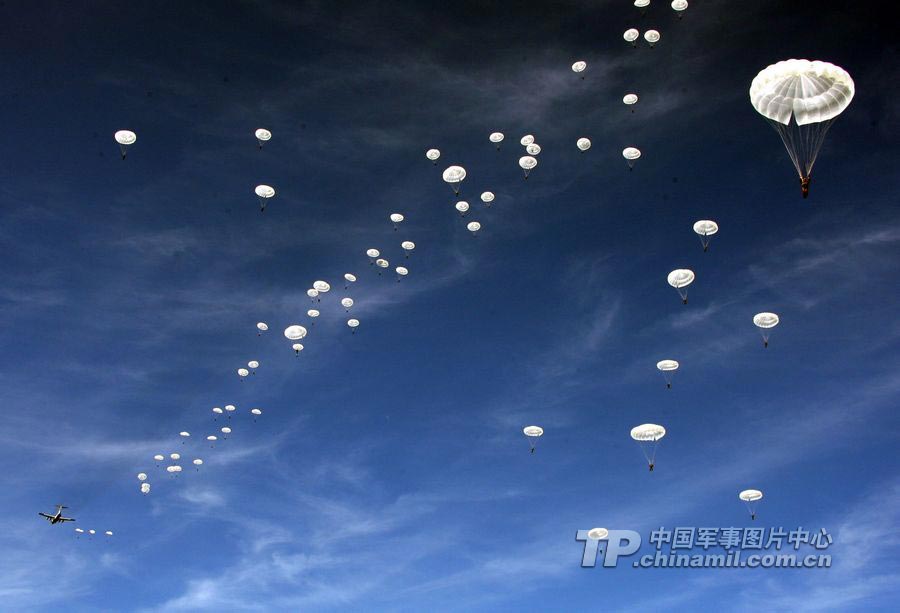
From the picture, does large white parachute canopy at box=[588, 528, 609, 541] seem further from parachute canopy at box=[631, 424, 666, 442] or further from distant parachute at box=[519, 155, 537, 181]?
distant parachute at box=[519, 155, 537, 181]

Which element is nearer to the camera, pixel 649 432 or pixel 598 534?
pixel 649 432

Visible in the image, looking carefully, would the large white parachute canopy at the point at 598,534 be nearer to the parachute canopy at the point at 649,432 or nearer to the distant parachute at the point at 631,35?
the parachute canopy at the point at 649,432

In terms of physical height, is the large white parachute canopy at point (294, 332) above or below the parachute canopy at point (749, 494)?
above

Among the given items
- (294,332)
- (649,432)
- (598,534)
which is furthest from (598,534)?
(294,332)

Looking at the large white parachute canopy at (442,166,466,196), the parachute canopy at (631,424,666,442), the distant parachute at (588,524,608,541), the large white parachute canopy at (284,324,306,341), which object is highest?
the large white parachute canopy at (442,166,466,196)

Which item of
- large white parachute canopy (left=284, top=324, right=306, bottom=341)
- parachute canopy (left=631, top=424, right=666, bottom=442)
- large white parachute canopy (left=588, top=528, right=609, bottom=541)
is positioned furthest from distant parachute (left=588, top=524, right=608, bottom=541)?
large white parachute canopy (left=284, top=324, right=306, bottom=341)

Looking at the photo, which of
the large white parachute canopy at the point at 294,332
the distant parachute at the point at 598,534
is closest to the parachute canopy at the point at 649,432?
the distant parachute at the point at 598,534

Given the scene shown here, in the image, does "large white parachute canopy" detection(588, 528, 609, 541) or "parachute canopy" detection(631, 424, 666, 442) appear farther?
"large white parachute canopy" detection(588, 528, 609, 541)

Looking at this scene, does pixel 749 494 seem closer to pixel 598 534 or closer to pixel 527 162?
pixel 598 534

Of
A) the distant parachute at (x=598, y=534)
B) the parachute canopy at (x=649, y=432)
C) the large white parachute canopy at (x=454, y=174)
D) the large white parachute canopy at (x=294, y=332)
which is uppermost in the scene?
the large white parachute canopy at (x=454, y=174)

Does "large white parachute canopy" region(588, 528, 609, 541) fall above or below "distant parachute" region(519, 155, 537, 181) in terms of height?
below

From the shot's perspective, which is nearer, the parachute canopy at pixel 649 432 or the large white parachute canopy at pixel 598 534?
the parachute canopy at pixel 649 432

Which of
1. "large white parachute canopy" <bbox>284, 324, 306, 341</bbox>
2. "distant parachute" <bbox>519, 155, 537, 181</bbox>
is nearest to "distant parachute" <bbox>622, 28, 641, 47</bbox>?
"distant parachute" <bbox>519, 155, 537, 181</bbox>

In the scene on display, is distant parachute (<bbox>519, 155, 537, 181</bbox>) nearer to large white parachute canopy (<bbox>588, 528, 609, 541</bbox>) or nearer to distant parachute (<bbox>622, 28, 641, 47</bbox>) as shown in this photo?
distant parachute (<bbox>622, 28, 641, 47</bbox>)
